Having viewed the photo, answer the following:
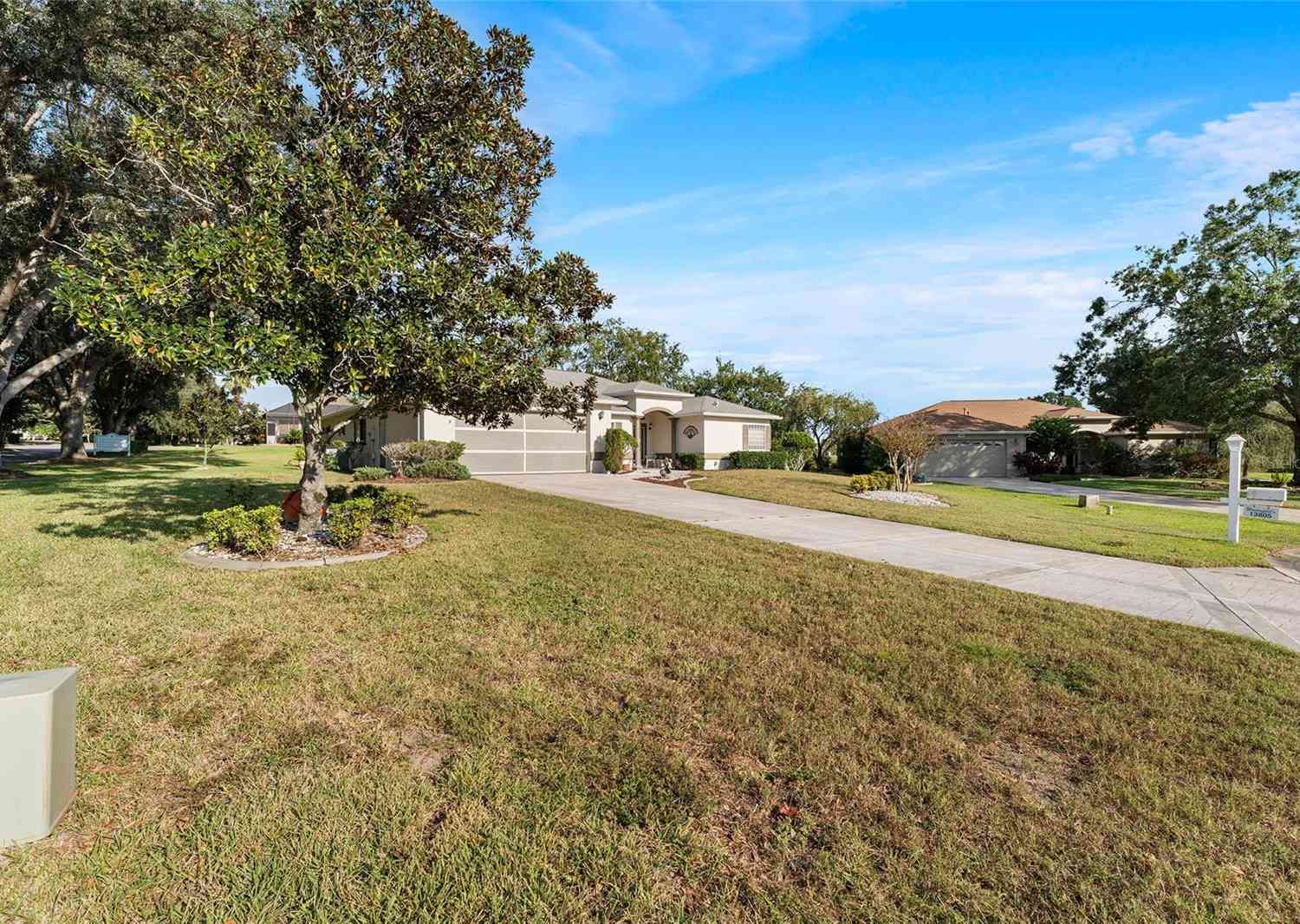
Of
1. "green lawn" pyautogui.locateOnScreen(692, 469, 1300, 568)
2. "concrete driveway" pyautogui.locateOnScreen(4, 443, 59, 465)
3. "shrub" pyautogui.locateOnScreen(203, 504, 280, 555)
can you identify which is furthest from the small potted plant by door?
"concrete driveway" pyautogui.locateOnScreen(4, 443, 59, 465)

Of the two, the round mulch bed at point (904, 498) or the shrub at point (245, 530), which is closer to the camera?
the shrub at point (245, 530)

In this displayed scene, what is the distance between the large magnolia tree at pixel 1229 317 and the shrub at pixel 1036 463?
4.38 metres

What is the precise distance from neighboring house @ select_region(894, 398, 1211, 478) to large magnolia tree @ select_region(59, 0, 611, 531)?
2709 centimetres

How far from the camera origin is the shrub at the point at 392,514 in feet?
28.3

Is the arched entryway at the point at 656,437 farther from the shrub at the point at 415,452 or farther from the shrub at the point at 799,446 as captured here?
the shrub at the point at 415,452

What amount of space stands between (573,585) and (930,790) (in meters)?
4.20

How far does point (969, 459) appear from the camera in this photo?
3100 cm

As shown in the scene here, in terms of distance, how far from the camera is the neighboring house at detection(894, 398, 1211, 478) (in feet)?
101

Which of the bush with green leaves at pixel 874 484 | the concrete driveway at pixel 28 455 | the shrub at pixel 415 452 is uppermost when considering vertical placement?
the shrub at pixel 415 452

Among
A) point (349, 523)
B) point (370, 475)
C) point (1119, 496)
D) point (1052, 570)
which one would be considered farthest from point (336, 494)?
point (1119, 496)

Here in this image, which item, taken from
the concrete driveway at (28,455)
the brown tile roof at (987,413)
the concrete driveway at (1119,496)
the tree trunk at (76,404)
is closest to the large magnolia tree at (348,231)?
the concrete driveway at (1119,496)

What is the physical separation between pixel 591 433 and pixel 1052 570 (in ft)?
58.2

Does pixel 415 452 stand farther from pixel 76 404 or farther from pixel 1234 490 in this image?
pixel 1234 490

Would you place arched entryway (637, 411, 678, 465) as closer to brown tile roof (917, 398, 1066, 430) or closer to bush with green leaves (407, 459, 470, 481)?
bush with green leaves (407, 459, 470, 481)
